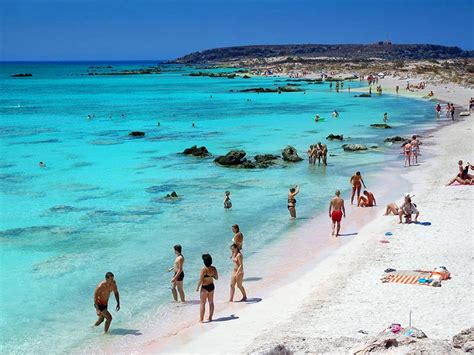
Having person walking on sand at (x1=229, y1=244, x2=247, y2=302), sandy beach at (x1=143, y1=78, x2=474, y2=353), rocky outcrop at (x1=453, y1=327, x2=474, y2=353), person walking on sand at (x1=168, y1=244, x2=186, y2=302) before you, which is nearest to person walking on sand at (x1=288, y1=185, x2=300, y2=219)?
sandy beach at (x1=143, y1=78, x2=474, y2=353)

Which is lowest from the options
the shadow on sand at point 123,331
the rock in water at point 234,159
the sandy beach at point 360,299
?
the shadow on sand at point 123,331

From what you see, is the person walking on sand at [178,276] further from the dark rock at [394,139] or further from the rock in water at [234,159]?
the dark rock at [394,139]

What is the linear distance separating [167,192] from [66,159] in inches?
465

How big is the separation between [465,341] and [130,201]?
1661 cm

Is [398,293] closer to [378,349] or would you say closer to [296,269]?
[296,269]

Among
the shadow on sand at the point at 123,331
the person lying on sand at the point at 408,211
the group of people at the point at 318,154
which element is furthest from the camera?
the group of people at the point at 318,154

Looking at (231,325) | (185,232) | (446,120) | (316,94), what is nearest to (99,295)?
(231,325)

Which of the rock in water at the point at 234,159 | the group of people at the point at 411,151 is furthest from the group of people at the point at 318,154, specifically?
the group of people at the point at 411,151

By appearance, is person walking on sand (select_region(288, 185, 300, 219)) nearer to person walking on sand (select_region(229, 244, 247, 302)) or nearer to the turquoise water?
the turquoise water

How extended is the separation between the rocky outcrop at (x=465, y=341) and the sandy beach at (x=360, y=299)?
2.18ft

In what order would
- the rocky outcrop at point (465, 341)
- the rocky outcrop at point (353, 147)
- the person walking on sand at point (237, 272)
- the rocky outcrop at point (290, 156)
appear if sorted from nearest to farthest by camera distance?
1. the rocky outcrop at point (465, 341)
2. the person walking on sand at point (237, 272)
3. the rocky outcrop at point (290, 156)
4. the rocky outcrop at point (353, 147)

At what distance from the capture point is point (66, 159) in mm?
32938

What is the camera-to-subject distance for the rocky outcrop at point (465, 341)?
7.11 meters

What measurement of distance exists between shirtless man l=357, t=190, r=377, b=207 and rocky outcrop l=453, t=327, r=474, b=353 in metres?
12.7
